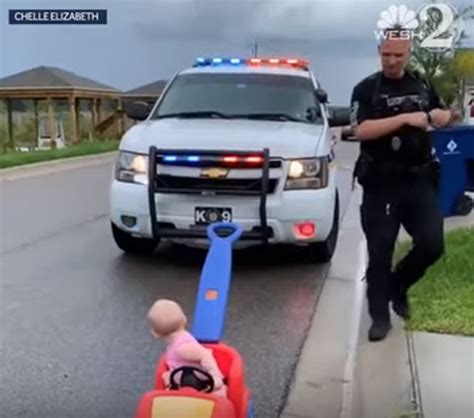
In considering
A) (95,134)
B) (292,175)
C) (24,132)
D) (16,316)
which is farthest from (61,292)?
(24,132)

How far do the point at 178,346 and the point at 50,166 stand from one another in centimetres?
1733

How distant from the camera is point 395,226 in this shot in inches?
212

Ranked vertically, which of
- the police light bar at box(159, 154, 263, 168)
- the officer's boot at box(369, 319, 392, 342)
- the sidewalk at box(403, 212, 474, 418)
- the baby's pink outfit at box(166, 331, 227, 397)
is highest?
the baby's pink outfit at box(166, 331, 227, 397)

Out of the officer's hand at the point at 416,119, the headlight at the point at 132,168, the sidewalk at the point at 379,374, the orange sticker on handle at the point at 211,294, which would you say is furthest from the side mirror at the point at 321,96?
the orange sticker on handle at the point at 211,294

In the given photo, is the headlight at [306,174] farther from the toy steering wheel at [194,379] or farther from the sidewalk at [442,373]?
the toy steering wheel at [194,379]

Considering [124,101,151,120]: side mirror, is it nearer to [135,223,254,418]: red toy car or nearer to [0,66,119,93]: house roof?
[135,223,254,418]: red toy car

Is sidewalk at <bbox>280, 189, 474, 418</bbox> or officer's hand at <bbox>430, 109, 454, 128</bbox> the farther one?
officer's hand at <bbox>430, 109, 454, 128</bbox>

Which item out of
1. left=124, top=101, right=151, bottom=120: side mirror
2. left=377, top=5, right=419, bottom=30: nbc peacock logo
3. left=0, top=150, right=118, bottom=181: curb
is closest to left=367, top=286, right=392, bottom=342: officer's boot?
left=377, top=5, right=419, bottom=30: nbc peacock logo

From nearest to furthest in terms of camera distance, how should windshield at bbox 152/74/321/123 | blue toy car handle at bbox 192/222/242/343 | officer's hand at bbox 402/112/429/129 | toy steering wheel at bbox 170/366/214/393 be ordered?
toy steering wheel at bbox 170/366/214/393, blue toy car handle at bbox 192/222/242/343, officer's hand at bbox 402/112/429/129, windshield at bbox 152/74/321/123

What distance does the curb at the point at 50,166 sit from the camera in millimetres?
17906

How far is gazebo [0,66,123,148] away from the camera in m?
31.8

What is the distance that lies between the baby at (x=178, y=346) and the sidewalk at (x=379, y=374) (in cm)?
122

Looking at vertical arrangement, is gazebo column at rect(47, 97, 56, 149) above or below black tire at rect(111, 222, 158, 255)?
below

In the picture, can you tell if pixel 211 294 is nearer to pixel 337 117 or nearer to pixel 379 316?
pixel 379 316
